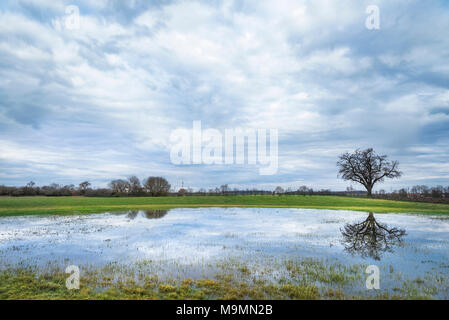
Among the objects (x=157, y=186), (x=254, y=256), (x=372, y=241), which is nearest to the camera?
(x=254, y=256)

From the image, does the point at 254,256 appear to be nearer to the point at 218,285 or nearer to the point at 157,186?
the point at 218,285

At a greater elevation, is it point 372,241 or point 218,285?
point 218,285

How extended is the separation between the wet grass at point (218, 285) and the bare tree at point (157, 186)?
9664cm

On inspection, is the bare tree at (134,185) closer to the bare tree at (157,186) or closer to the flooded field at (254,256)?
the bare tree at (157,186)

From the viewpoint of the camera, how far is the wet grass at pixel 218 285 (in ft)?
27.1

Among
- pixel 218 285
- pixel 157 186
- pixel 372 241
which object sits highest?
pixel 157 186

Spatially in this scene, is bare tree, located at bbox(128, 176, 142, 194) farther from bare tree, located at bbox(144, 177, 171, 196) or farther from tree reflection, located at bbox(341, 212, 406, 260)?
tree reflection, located at bbox(341, 212, 406, 260)

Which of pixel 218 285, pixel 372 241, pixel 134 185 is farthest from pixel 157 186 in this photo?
pixel 218 285

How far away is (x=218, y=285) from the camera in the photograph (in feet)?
29.8

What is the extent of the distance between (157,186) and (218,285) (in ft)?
342

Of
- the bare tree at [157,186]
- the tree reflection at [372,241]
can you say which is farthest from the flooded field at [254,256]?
the bare tree at [157,186]

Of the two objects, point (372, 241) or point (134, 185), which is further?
point (134, 185)

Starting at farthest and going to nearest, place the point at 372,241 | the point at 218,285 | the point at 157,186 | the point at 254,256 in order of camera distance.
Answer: the point at 157,186
the point at 372,241
the point at 254,256
the point at 218,285
